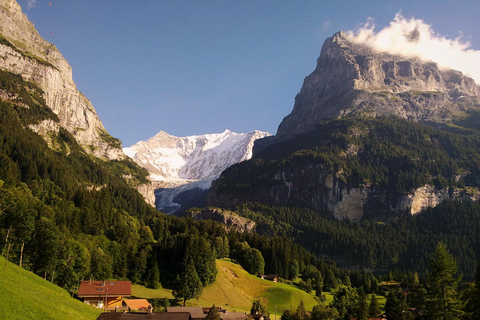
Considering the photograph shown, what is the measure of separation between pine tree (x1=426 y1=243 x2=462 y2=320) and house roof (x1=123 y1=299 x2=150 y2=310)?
168 ft

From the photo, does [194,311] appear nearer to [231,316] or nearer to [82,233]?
[231,316]

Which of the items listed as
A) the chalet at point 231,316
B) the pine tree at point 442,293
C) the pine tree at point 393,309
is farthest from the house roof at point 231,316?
the pine tree at point 393,309

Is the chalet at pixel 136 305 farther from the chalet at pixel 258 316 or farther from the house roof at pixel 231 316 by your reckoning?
the chalet at pixel 258 316

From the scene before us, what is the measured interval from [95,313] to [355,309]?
56827 millimetres

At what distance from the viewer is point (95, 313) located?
62219mm

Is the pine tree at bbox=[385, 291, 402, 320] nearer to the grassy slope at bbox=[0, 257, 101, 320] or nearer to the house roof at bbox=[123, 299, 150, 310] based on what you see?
the house roof at bbox=[123, 299, 150, 310]

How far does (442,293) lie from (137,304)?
2148 inches

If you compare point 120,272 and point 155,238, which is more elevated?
point 155,238

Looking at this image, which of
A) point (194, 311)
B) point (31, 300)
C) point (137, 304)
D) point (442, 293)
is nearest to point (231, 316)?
point (194, 311)

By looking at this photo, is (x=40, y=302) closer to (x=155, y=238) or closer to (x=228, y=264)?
(x=228, y=264)

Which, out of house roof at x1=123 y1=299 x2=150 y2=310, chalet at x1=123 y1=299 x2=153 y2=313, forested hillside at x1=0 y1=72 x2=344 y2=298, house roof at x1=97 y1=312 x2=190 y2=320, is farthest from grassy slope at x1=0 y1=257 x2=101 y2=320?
house roof at x1=123 y1=299 x2=150 y2=310

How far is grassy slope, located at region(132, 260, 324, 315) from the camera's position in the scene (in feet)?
318

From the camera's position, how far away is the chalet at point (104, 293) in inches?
2899

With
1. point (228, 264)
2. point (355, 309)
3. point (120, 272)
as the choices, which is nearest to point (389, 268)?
point (228, 264)
